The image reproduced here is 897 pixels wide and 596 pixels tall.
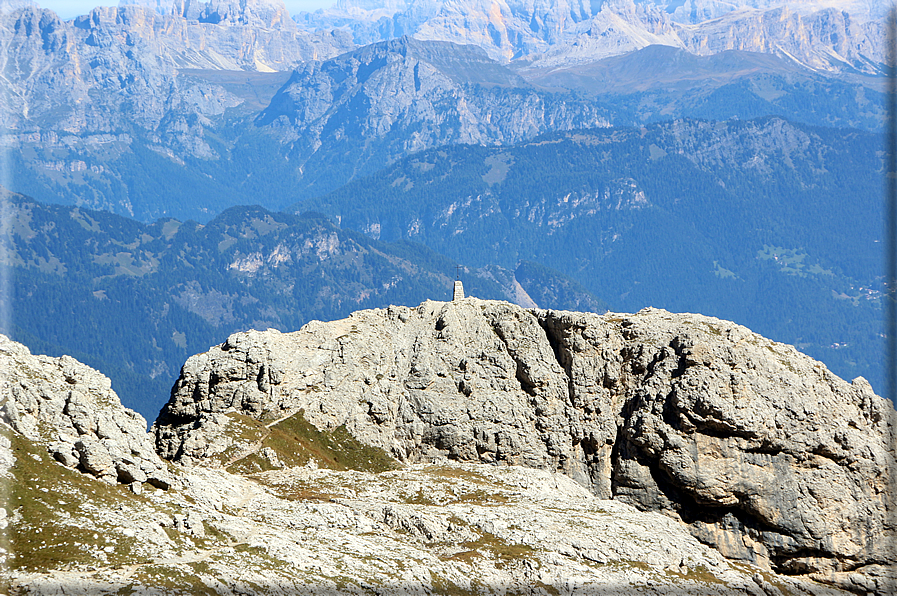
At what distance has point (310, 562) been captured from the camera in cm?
8700

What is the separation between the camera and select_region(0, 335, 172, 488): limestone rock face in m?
95.2

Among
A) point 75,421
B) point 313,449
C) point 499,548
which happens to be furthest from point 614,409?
point 75,421

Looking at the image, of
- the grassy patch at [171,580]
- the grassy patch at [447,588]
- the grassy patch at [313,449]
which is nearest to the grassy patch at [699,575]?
the grassy patch at [447,588]

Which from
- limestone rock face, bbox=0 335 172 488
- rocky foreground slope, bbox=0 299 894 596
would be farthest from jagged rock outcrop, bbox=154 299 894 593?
limestone rock face, bbox=0 335 172 488

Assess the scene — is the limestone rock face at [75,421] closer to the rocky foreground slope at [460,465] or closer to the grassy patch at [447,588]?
the rocky foreground slope at [460,465]

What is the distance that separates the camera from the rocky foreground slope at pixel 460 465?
86938 millimetres

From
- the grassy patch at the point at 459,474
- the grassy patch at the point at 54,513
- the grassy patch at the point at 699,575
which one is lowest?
the grassy patch at the point at 54,513

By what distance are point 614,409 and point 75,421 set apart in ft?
212

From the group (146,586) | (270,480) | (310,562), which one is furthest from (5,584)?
(270,480)

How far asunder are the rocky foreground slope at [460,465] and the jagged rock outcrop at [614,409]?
266 millimetres

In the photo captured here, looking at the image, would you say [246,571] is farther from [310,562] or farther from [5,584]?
[5,584]

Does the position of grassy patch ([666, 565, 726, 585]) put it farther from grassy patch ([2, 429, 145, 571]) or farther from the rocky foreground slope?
grassy patch ([2, 429, 145, 571])

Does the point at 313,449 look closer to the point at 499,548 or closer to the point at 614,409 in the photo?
the point at 614,409

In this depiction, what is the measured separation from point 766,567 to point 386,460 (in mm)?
45054
